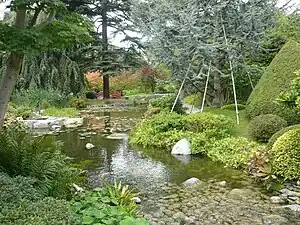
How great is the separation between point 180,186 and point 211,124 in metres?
2.64

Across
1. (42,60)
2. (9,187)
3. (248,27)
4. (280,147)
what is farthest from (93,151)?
(42,60)

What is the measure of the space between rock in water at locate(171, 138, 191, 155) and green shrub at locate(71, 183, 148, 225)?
3.18 metres

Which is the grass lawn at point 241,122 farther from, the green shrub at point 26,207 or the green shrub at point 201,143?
the green shrub at point 26,207

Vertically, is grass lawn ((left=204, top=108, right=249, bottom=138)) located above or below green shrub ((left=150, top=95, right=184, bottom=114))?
below

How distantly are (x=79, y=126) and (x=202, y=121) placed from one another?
4.55 meters

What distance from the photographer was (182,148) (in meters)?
6.95

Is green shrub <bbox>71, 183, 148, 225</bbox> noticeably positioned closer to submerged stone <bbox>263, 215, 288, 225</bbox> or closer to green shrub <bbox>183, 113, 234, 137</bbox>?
submerged stone <bbox>263, 215, 288, 225</bbox>

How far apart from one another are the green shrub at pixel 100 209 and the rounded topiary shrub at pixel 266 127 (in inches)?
141

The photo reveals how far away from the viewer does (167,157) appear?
6.72 metres

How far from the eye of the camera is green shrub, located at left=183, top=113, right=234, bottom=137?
7.21m

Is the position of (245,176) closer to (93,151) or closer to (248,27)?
(93,151)

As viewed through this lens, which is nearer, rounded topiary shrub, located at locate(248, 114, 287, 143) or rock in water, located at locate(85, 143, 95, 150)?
rounded topiary shrub, located at locate(248, 114, 287, 143)

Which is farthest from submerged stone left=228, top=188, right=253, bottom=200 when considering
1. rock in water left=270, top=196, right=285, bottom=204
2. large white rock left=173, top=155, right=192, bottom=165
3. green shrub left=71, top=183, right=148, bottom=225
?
large white rock left=173, top=155, right=192, bottom=165

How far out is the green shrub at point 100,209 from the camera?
2.62 meters
